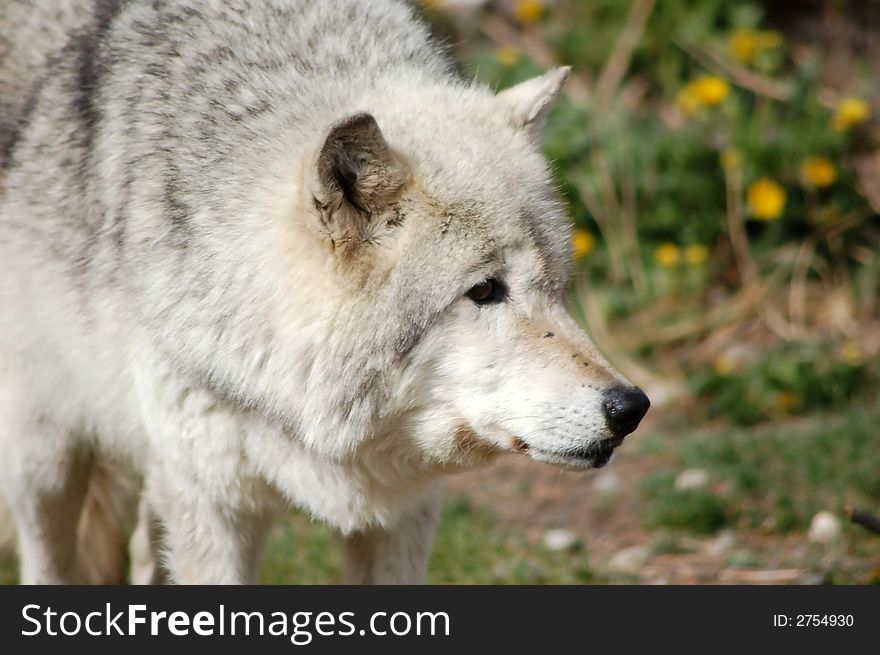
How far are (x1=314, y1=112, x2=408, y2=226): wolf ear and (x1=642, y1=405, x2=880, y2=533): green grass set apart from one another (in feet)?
8.68

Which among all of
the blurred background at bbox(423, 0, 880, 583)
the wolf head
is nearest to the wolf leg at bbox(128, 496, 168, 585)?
the blurred background at bbox(423, 0, 880, 583)

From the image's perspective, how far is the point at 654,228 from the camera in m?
7.02

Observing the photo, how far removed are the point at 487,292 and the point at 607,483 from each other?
8.98ft

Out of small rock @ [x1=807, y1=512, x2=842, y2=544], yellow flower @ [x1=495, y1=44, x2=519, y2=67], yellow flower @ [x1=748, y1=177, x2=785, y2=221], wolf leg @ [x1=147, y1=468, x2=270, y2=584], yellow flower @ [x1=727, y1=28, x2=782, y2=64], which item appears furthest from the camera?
yellow flower @ [x1=495, y1=44, x2=519, y2=67]

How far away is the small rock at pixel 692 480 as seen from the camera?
544cm

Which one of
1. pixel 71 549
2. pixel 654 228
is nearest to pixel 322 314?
pixel 71 549

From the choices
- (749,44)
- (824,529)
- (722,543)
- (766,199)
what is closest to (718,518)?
(722,543)

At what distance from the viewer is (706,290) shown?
6934 millimetres

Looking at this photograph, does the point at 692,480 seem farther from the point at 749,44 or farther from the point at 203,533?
the point at 749,44

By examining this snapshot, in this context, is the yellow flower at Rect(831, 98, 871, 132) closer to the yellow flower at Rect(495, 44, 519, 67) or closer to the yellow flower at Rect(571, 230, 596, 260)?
the yellow flower at Rect(571, 230, 596, 260)

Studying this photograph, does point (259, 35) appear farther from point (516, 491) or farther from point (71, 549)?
point (516, 491)

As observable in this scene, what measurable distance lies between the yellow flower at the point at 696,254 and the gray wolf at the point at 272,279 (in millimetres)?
3179

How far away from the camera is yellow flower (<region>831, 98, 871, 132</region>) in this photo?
22.0ft

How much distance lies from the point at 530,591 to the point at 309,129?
1602 mm
